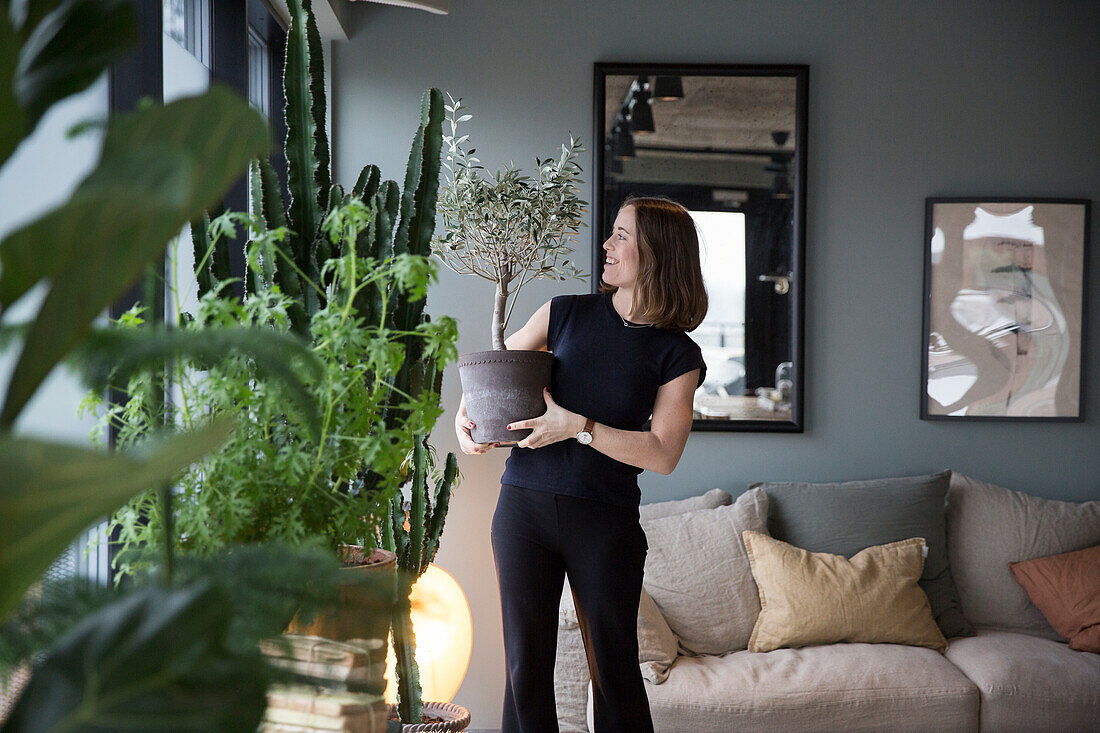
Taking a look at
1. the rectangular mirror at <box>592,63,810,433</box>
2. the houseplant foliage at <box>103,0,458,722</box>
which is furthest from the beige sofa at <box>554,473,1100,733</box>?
the houseplant foliage at <box>103,0,458,722</box>

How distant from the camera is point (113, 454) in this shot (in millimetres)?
220

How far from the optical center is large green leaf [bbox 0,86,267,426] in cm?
22

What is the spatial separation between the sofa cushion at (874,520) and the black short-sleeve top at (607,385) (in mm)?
1377

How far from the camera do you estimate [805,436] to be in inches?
136

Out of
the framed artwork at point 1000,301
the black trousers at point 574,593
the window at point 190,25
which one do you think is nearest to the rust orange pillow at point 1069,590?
the framed artwork at point 1000,301

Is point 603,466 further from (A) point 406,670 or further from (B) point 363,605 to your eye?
(B) point 363,605

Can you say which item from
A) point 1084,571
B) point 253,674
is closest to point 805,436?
point 1084,571

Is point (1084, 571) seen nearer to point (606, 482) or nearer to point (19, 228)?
point (606, 482)

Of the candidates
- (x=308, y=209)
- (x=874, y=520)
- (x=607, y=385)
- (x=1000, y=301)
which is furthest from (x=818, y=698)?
(x=308, y=209)

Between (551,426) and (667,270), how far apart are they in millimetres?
477

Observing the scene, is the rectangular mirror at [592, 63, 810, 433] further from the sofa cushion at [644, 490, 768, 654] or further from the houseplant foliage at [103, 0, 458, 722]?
the houseplant foliage at [103, 0, 458, 722]

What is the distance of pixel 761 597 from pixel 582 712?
728 millimetres

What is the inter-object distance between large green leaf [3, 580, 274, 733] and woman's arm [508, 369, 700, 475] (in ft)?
5.24

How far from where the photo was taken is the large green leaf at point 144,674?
0.78ft
